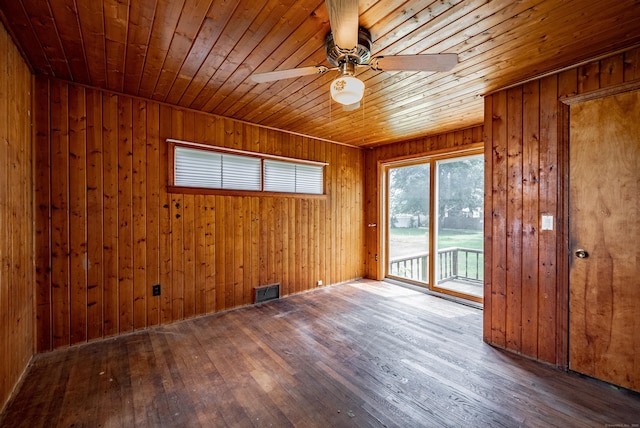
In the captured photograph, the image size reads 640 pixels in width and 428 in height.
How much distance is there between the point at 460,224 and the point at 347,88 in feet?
11.2

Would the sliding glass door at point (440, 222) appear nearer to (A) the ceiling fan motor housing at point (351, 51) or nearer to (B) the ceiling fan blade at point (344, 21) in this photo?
(A) the ceiling fan motor housing at point (351, 51)

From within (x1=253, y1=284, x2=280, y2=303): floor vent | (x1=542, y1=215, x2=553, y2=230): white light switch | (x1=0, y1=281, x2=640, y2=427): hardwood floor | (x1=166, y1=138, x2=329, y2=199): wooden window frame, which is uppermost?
(x1=166, y1=138, x2=329, y2=199): wooden window frame

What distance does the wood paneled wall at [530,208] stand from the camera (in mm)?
2352

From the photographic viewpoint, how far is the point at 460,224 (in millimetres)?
4207

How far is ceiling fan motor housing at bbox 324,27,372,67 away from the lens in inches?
70.0

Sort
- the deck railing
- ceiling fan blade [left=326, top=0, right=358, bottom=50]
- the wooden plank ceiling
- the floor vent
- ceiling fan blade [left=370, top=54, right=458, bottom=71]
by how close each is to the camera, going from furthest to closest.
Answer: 1. the deck railing
2. the floor vent
3. the wooden plank ceiling
4. ceiling fan blade [left=370, top=54, right=458, bottom=71]
5. ceiling fan blade [left=326, top=0, right=358, bottom=50]

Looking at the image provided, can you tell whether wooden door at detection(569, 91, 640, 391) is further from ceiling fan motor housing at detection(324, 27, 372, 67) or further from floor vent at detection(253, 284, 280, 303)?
floor vent at detection(253, 284, 280, 303)

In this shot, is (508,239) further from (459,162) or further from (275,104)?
(275,104)

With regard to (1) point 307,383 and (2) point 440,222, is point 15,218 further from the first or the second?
(2) point 440,222

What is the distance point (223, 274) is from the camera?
11.9 feet

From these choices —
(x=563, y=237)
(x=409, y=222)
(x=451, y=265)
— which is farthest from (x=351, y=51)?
(x=451, y=265)

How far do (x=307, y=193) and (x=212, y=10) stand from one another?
3.02 m

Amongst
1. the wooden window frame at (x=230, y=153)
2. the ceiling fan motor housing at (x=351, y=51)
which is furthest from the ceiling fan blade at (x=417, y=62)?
the wooden window frame at (x=230, y=153)

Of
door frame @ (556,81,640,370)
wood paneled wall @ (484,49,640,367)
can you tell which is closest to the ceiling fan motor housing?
wood paneled wall @ (484,49,640,367)
